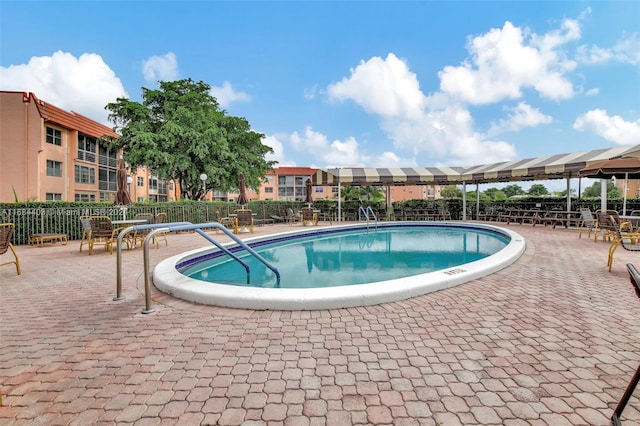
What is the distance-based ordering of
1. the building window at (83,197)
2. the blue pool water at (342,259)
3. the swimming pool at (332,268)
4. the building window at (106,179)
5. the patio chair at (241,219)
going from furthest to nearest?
the building window at (106,179)
the building window at (83,197)
the patio chair at (241,219)
the blue pool water at (342,259)
the swimming pool at (332,268)

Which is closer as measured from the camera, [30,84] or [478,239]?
[478,239]

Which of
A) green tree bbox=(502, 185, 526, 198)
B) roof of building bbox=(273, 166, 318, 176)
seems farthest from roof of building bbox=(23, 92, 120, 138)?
green tree bbox=(502, 185, 526, 198)

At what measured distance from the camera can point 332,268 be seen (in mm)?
6516

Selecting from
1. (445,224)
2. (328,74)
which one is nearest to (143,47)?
(328,74)

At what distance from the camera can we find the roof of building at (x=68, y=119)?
62.5 feet

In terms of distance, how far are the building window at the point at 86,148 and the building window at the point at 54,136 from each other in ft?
5.96

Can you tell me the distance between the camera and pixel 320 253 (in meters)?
8.33

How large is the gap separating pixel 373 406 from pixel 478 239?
34.0 feet

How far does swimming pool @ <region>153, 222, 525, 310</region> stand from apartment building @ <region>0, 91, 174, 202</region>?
1596 centimetres

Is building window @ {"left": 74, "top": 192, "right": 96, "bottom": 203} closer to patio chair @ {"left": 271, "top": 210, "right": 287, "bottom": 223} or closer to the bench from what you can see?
patio chair @ {"left": 271, "top": 210, "right": 287, "bottom": 223}

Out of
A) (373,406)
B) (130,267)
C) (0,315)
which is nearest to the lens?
(373,406)

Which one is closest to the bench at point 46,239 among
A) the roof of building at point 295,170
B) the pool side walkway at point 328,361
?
the pool side walkway at point 328,361

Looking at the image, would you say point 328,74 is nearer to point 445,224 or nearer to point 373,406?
point 445,224

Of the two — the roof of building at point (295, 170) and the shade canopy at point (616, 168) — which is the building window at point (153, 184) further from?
the shade canopy at point (616, 168)
